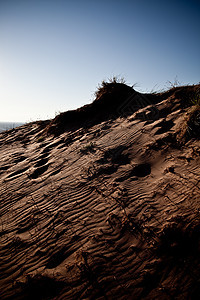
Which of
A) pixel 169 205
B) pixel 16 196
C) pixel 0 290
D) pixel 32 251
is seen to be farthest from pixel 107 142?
pixel 0 290

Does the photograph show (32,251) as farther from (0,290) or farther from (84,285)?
(84,285)

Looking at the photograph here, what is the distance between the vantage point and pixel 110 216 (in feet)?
7.48

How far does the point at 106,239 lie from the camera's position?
6.61 feet

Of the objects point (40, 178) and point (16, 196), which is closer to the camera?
point (16, 196)

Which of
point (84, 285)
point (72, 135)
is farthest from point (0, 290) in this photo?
point (72, 135)

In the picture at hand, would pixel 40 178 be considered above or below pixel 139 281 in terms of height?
above

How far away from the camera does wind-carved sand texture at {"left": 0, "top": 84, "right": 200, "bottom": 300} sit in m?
1.63

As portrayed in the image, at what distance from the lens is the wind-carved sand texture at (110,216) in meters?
1.63

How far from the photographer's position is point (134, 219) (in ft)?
7.06

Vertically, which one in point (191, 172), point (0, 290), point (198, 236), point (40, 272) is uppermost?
point (191, 172)

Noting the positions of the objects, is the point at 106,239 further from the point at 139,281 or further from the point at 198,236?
the point at 198,236

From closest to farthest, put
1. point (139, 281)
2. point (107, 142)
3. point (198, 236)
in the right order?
point (139, 281) → point (198, 236) → point (107, 142)

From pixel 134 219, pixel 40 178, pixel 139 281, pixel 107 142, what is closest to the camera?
pixel 139 281

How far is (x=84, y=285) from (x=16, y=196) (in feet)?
7.96
